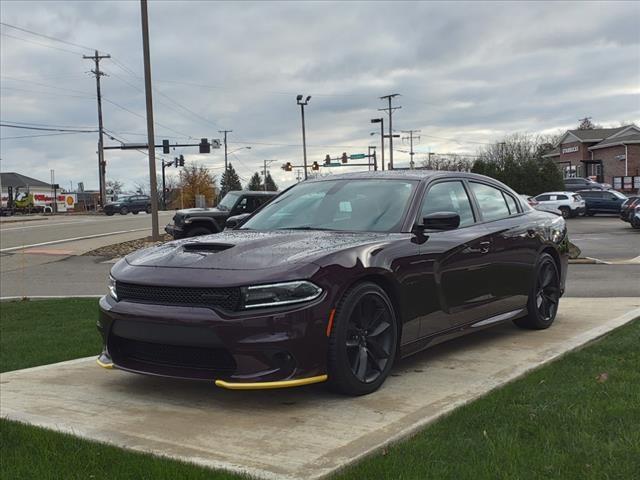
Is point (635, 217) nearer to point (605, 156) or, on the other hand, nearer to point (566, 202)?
point (566, 202)

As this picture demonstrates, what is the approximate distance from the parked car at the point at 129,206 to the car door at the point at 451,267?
5100 centimetres

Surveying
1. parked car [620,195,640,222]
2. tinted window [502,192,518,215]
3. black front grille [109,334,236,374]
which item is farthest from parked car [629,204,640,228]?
black front grille [109,334,236,374]

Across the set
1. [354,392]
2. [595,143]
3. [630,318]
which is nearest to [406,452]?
[354,392]

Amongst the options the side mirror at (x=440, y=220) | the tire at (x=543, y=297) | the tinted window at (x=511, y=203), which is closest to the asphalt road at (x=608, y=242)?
the tire at (x=543, y=297)

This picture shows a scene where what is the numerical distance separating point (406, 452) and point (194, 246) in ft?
6.60

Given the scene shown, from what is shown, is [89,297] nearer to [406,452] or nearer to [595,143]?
[406,452]

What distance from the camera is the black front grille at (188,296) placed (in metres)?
3.75

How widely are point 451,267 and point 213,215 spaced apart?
12340 millimetres

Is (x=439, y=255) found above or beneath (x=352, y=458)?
above

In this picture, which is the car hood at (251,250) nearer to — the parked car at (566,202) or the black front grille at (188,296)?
the black front grille at (188,296)

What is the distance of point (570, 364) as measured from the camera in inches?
188

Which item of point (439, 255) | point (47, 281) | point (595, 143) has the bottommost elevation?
point (47, 281)

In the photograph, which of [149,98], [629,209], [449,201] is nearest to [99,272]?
[149,98]

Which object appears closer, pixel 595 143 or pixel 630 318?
pixel 630 318
